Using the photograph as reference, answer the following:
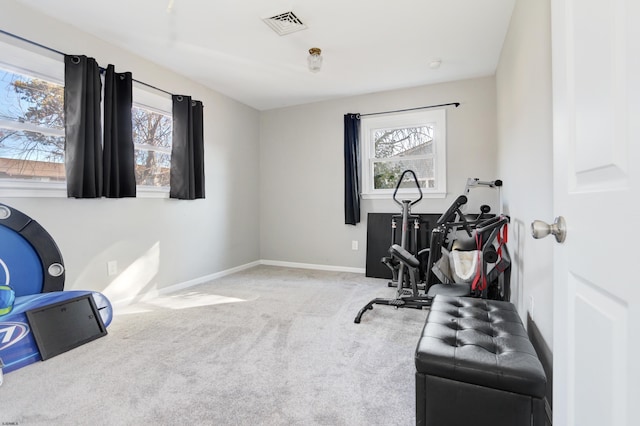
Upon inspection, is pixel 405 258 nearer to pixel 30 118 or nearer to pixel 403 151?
pixel 403 151

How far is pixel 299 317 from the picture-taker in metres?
2.68

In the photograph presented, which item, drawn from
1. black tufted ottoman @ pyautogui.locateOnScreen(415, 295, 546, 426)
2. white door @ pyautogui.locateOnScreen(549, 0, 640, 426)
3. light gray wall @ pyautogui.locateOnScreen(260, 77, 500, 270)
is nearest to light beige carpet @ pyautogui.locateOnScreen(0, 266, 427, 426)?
black tufted ottoman @ pyautogui.locateOnScreen(415, 295, 546, 426)

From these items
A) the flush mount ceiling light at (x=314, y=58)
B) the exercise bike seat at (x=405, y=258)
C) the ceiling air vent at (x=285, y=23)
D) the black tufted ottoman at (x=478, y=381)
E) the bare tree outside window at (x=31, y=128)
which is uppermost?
the ceiling air vent at (x=285, y=23)

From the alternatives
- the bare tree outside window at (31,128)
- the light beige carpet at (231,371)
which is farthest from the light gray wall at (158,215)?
the light beige carpet at (231,371)

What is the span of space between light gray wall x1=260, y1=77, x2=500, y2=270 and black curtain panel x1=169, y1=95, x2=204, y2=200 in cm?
144

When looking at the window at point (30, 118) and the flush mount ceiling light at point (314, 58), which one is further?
the flush mount ceiling light at point (314, 58)

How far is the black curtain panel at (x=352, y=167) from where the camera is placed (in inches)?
168

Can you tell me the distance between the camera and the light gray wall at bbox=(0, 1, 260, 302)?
2525mm

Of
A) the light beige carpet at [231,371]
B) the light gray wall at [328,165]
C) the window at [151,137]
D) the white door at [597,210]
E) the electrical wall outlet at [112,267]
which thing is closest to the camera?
the white door at [597,210]

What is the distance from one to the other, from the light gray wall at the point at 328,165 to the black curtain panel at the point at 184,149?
1445mm

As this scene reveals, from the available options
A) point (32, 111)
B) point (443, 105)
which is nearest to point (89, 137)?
point (32, 111)

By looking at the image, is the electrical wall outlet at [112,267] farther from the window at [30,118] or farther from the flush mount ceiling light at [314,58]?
the flush mount ceiling light at [314,58]

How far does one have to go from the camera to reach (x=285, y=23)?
2574 mm

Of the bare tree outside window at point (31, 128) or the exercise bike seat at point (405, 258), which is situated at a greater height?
the bare tree outside window at point (31, 128)
